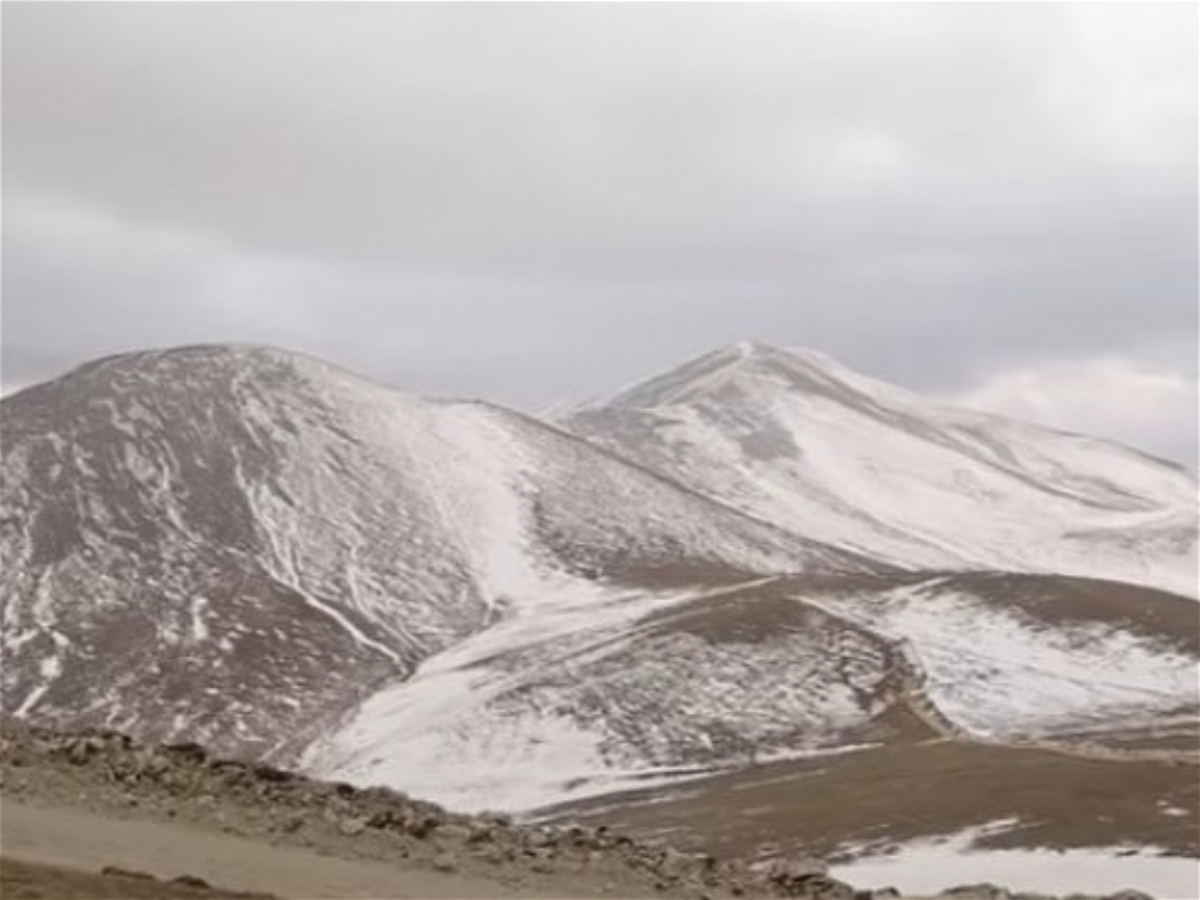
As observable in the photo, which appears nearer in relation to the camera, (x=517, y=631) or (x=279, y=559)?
(x=517, y=631)

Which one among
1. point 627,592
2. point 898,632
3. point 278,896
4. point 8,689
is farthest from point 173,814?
point 627,592

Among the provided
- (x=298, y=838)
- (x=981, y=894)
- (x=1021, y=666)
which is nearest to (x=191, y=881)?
(x=298, y=838)

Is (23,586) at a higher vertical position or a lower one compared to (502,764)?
higher

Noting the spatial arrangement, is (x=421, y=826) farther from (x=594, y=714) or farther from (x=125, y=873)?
(x=594, y=714)

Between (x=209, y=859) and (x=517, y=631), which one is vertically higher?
(x=517, y=631)

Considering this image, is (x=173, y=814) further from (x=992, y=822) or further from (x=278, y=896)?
(x=992, y=822)

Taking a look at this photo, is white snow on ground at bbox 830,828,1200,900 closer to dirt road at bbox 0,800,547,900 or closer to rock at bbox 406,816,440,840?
rock at bbox 406,816,440,840

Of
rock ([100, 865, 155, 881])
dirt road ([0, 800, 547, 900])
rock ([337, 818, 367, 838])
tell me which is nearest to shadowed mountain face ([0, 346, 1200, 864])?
rock ([337, 818, 367, 838])
